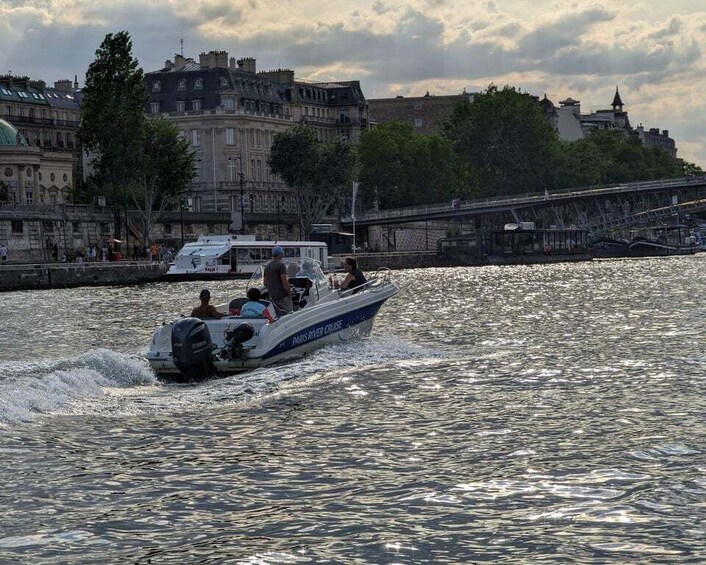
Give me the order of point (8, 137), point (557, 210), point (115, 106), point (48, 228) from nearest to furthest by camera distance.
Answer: point (115, 106)
point (48, 228)
point (8, 137)
point (557, 210)

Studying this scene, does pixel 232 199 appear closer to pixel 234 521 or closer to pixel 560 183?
pixel 560 183

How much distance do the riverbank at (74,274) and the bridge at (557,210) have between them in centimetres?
5061

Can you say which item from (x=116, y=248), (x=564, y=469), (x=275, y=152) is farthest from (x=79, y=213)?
(x=564, y=469)

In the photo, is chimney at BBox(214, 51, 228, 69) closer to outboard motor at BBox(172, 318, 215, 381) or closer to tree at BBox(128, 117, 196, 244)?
tree at BBox(128, 117, 196, 244)

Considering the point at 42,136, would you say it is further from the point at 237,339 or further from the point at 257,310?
the point at 237,339

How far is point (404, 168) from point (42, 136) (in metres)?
35.3

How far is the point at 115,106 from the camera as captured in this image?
300 feet

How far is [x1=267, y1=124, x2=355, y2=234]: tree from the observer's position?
130125mm

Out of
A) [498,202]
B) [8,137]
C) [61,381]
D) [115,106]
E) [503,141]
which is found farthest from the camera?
[503,141]

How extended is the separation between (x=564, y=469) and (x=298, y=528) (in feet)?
12.3

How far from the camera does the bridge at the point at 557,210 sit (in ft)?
445

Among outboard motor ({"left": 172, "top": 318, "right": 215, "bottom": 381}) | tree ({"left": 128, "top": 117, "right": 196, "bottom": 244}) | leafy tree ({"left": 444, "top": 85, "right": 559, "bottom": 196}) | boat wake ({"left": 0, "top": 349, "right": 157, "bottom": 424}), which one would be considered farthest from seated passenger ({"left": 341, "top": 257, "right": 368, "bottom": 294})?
leafy tree ({"left": 444, "top": 85, "right": 559, "bottom": 196})

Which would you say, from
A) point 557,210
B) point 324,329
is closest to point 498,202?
point 557,210

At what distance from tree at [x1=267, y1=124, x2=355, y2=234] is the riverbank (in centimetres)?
4372
